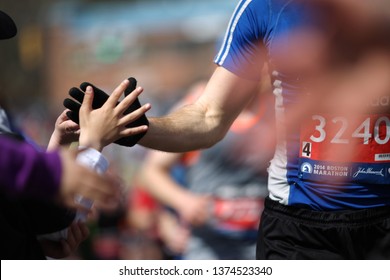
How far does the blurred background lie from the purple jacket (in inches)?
872

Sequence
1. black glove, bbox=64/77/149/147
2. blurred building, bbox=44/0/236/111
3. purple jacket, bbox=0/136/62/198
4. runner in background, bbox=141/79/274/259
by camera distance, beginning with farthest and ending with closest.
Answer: blurred building, bbox=44/0/236/111 → runner in background, bbox=141/79/274/259 → black glove, bbox=64/77/149/147 → purple jacket, bbox=0/136/62/198

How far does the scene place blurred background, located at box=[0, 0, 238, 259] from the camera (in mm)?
28656

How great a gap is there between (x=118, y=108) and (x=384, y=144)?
3.72 feet

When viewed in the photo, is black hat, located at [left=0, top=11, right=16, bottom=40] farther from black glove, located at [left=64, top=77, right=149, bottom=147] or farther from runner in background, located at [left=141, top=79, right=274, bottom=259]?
runner in background, located at [left=141, top=79, right=274, bottom=259]

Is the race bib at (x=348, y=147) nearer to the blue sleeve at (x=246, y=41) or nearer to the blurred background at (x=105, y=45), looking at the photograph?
the blue sleeve at (x=246, y=41)

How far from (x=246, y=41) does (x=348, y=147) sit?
0.61 metres

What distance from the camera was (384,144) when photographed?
10.9ft

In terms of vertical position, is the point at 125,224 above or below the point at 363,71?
below

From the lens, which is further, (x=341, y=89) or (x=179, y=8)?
(x=179, y=8)

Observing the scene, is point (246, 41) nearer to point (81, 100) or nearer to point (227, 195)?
point (81, 100)

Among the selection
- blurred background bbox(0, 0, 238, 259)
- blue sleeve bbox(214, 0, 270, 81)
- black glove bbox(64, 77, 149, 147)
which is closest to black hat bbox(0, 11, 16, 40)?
black glove bbox(64, 77, 149, 147)

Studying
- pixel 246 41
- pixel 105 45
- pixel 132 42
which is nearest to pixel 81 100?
pixel 246 41

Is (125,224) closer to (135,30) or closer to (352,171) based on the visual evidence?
(352,171)
